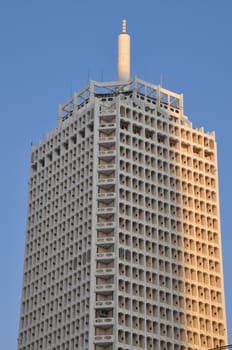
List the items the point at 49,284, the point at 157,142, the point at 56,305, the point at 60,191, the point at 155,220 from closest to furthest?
the point at 56,305, the point at 155,220, the point at 49,284, the point at 157,142, the point at 60,191

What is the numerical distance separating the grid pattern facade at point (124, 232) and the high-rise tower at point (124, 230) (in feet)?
0.56

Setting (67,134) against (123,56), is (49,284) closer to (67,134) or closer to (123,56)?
(67,134)

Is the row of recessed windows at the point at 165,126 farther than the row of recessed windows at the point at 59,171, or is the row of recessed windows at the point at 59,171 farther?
the row of recessed windows at the point at 165,126

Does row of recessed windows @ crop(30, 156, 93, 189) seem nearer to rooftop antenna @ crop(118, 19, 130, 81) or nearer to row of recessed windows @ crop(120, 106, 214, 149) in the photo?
→ row of recessed windows @ crop(120, 106, 214, 149)

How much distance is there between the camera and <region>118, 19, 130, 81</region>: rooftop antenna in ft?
447

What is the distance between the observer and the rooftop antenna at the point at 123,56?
136250mm

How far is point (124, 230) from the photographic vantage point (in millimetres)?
118500

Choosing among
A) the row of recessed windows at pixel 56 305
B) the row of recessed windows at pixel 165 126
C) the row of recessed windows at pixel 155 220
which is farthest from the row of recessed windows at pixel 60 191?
the row of recessed windows at pixel 56 305

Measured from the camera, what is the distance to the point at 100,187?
122m

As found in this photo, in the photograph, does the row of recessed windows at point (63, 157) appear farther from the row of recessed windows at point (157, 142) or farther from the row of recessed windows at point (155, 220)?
the row of recessed windows at point (155, 220)

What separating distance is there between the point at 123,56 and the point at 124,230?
115ft

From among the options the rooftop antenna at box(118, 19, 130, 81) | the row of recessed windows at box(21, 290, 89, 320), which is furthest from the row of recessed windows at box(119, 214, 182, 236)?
the rooftop antenna at box(118, 19, 130, 81)

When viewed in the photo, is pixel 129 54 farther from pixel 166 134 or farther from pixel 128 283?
pixel 128 283

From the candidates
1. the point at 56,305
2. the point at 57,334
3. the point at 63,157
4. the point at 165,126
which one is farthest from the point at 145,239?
the point at 63,157
